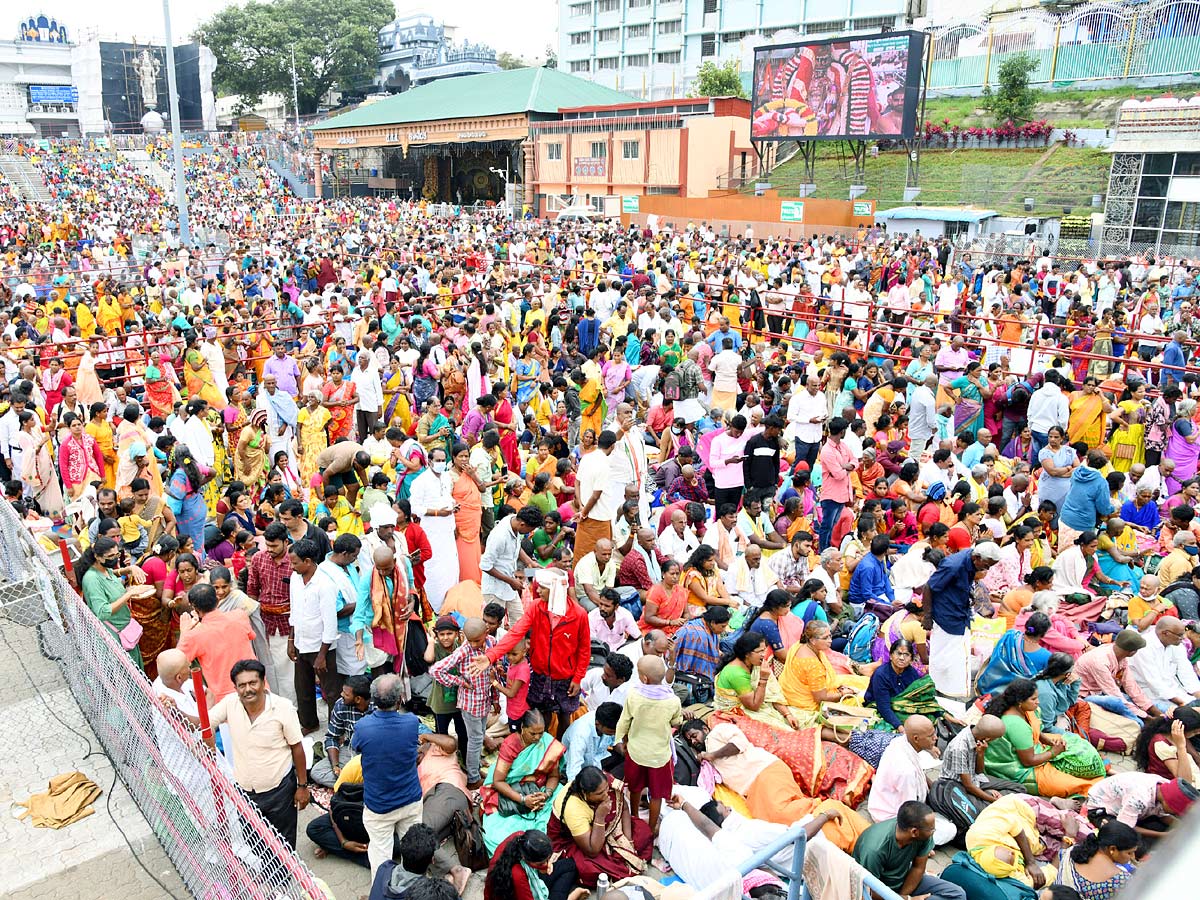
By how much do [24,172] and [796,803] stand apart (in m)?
50.9

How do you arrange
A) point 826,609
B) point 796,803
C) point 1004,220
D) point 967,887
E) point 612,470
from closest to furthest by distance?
1. point 967,887
2. point 796,803
3. point 826,609
4. point 612,470
5. point 1004,220

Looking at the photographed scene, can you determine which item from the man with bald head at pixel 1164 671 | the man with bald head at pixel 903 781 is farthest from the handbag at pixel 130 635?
the man with bald head at pixel 1164 671

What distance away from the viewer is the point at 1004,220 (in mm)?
27609

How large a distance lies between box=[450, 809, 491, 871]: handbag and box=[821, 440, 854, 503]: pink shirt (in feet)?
14.6

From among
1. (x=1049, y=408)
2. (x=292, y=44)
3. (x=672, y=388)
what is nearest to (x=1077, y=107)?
(x=1049, y=408)

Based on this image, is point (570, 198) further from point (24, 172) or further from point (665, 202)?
point (24, 172)

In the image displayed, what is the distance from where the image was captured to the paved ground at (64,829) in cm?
450

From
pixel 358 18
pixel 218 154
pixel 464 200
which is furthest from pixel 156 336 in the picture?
pixel 358 18

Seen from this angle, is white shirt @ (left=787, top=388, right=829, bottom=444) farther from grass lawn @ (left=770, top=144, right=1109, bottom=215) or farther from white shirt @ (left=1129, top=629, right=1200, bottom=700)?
grass lawn @ (left=770, top=144, right=1109, bottom=215)

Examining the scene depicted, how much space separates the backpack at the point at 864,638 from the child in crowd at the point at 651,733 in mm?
2172

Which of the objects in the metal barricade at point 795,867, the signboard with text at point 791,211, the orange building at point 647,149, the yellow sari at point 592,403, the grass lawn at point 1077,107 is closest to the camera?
the metal barricade at point 795,867

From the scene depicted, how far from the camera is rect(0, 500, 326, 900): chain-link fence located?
3.73 metres

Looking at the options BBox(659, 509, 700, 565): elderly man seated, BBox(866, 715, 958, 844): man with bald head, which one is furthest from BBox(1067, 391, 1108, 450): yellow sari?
BBox(866, 715, 958, 844): man with bald head

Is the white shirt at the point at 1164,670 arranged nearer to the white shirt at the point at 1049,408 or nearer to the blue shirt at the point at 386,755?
the white shirt at the point at 1049,408
